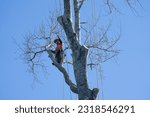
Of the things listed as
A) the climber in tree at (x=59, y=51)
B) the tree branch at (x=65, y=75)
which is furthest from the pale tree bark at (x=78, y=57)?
the climber in tree at (x=59, y=51)

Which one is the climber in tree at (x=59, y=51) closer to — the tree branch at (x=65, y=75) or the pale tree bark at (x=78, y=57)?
the tree branch at (x=65, y=75)

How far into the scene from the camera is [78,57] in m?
11.6

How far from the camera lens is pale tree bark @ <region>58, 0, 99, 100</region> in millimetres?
11336

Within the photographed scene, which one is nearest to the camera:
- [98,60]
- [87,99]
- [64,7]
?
[87,99]

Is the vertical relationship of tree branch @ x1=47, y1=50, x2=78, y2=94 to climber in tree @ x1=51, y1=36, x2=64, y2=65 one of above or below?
below

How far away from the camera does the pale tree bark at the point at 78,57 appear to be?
1134cm

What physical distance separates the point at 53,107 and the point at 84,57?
1233mm

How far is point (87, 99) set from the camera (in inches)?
444

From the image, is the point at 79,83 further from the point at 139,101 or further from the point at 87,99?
the point at 139,101

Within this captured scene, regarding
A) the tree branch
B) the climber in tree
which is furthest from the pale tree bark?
the climber in tree

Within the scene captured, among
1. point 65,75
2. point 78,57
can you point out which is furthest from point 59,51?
point 78,57

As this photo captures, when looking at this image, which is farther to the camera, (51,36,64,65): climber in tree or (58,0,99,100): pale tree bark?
(51,36,64,65): climber in tree

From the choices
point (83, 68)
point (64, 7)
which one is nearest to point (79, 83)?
point (83, 68)

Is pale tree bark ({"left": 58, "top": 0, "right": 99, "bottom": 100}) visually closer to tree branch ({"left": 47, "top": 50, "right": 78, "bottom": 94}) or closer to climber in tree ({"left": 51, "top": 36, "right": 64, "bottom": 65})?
tree branch ({"left": 47, "top": 50, "right": 78, "bottom": 94})
